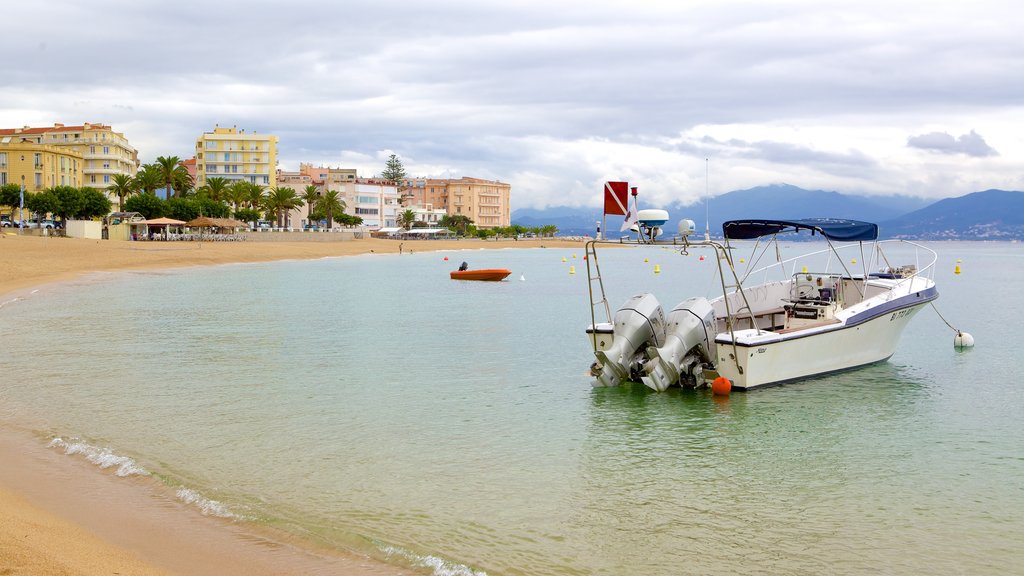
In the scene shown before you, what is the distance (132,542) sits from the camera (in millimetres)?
9367

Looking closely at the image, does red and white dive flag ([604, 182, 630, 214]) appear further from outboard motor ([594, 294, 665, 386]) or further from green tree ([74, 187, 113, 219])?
green tree ([74, 187, 113, 219])

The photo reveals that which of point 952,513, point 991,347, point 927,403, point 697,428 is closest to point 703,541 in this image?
point 952,513

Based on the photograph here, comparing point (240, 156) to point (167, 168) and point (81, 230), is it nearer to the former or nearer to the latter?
point (167, 168)

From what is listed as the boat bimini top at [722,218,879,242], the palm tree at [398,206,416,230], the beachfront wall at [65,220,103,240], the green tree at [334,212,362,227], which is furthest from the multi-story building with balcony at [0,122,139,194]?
the boat bimini top at [722,218,879,242]

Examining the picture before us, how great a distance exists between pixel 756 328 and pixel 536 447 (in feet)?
22.6

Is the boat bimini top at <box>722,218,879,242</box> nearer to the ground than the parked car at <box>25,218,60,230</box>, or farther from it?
nearer to the ground

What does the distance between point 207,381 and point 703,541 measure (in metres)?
13.5

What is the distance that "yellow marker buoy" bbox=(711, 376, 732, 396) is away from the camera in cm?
1831

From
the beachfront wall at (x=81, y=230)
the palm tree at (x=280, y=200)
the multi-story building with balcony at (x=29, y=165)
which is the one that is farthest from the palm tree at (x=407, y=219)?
the beachfront wall at (x=81, y=230)

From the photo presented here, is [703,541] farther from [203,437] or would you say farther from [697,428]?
[203,437]

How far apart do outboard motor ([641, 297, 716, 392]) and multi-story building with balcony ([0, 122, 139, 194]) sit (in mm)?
130635

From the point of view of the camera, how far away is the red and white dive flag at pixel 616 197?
632 inches

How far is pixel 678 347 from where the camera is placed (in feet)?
61.5

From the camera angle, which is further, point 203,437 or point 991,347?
point 991,347
